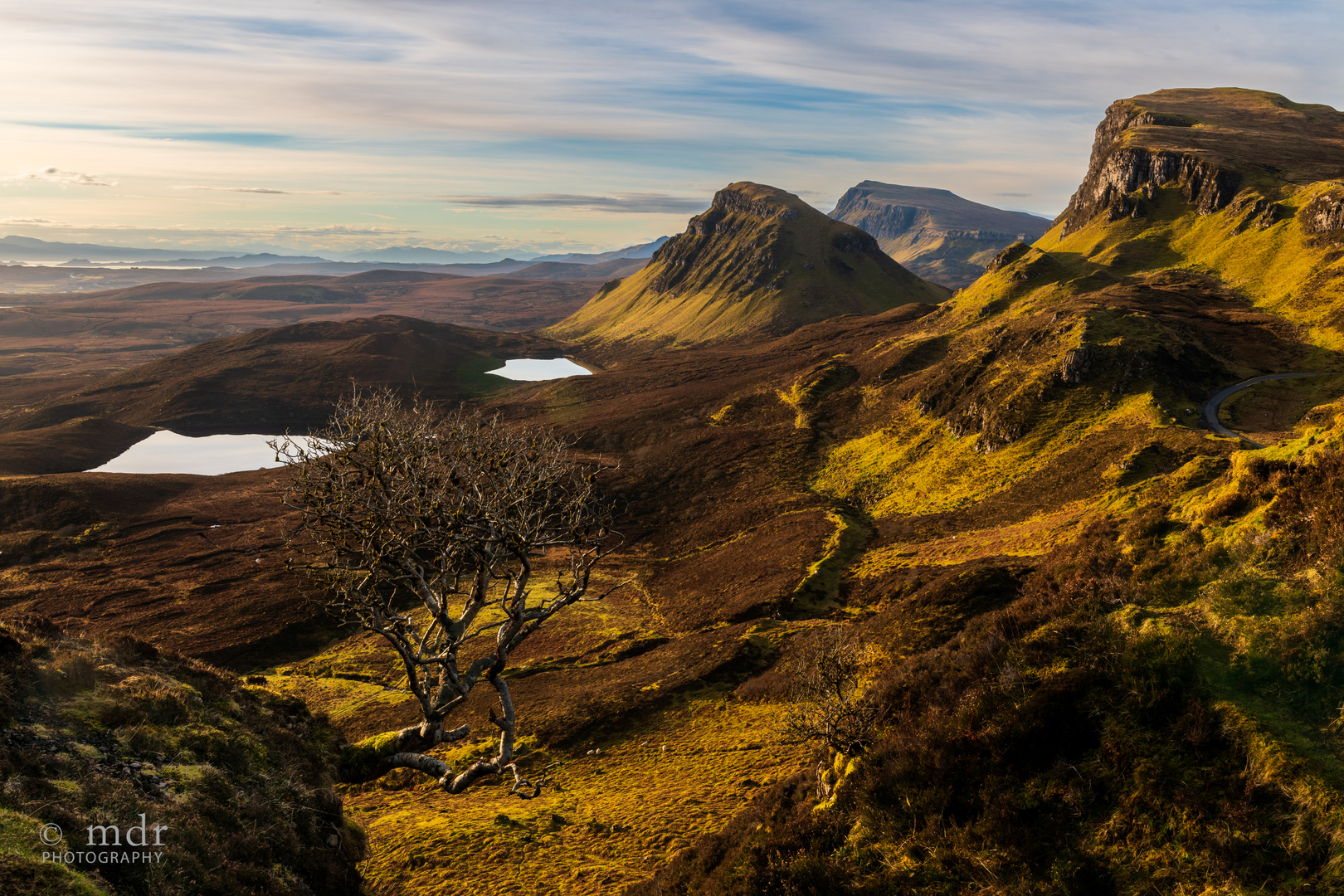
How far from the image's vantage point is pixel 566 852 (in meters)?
22.5

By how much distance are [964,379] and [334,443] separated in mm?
77348

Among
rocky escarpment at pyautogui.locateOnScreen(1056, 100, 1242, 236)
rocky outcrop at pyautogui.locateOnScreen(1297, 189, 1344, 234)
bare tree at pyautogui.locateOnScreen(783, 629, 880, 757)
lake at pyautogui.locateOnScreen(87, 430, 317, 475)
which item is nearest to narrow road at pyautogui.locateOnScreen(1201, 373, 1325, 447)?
bare tree at pyautogui.locateOnScreen(783, 629, 880, 757)

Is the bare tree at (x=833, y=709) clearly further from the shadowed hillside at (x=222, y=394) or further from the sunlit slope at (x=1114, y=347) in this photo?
the shadowed hillside at (x=222, y=394)

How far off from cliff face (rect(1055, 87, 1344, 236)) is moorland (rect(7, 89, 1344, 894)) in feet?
76.3

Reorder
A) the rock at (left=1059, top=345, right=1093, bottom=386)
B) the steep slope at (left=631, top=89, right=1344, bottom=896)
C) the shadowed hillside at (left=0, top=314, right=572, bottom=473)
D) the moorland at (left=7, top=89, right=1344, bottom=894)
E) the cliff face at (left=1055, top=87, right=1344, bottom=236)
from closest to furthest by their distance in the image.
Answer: the steep slope at (left=631, top=89, right=1344, bottom=896), the moorland at (left=7, top=89, right=1344, bottom=894), the rock at (left=1059, top=345, right=1093, bottom=386), the cliff face at (left=1055, top=87, right=1344, bottom=236), the shadowed hillside at (left=0, top=314, right=572, bottom=473)

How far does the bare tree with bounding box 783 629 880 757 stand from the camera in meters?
17.9

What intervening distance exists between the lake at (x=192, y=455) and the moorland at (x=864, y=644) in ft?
58.7

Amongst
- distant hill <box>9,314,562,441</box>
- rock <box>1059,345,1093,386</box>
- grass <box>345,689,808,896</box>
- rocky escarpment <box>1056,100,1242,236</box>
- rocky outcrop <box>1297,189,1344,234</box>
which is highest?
rocky escarpment <box>1056,100,1242,236</box>

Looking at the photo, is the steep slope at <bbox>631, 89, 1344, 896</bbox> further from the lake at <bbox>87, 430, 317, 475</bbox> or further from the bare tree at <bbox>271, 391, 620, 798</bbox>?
the lake at <bbox>87, 430, 317, 475</bbox>

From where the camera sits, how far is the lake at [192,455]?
426 ft

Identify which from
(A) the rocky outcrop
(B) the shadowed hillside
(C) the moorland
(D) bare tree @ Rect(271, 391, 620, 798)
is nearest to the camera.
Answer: (C) the moorland

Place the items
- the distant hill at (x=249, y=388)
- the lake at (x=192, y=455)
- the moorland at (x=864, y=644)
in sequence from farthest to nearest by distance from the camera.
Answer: the distant hill at (x=249, y=388)
the lake at (x=192, y=455)
the moorland at (x=864, y=644)

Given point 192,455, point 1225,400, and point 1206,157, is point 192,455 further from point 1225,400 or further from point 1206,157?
point 1206,157

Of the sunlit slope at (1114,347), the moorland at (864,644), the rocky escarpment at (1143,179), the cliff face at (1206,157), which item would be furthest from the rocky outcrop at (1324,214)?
the rocky escarpment at (1143,179)
